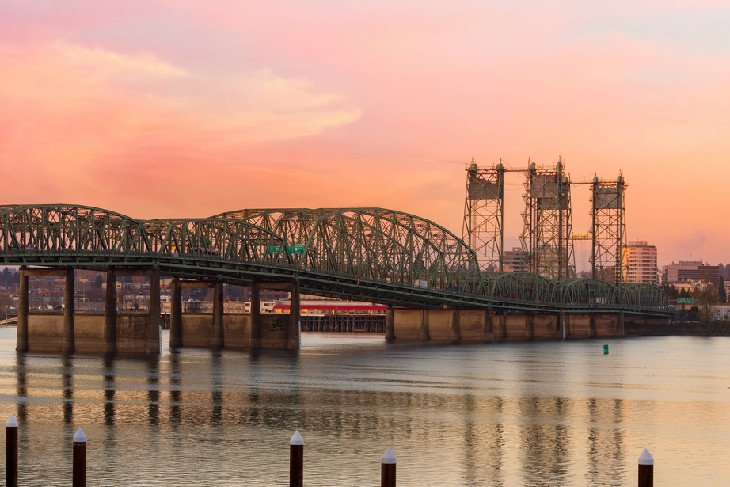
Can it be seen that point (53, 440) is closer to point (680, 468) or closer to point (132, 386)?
point (680, 468)

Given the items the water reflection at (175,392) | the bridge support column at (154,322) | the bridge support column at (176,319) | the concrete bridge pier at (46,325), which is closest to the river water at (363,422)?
the water reflection at (175,392)

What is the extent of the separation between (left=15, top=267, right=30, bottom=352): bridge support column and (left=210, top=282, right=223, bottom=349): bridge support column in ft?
104

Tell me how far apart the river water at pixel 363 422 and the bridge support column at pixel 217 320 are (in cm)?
5144

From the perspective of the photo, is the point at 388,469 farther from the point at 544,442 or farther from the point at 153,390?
the point at 153,390

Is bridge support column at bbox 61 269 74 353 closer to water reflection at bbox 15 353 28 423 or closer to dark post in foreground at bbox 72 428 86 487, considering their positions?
water reflection at bbox 15 353 28 423

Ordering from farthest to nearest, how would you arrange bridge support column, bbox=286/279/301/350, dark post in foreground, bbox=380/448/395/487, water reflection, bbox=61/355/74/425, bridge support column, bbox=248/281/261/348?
bridge support column, bbox=248/281/261/348, bridge support column, bbox=286/279/301/350, water reflection, bbox=61/355/74/425, dark post in foreground, bbox=380/448/395/487

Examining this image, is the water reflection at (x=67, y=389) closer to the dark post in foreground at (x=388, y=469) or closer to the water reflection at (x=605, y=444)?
the water reflection at (x=605, y=444)

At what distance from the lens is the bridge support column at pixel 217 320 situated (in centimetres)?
19062

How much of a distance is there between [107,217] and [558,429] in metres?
109

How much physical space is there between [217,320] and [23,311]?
1416 inches

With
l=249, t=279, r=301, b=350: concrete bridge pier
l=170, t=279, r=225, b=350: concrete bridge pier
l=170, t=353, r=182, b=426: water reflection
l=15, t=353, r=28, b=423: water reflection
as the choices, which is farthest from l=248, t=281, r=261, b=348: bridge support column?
l=15, t=353, r=28, b=423: water reflection

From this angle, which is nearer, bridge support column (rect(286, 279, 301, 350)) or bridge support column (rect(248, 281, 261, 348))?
bridge support column (rect(286, 279, 301, 350))

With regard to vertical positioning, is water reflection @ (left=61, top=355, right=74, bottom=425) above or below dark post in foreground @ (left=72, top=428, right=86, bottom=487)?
below

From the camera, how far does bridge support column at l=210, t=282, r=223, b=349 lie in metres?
191
